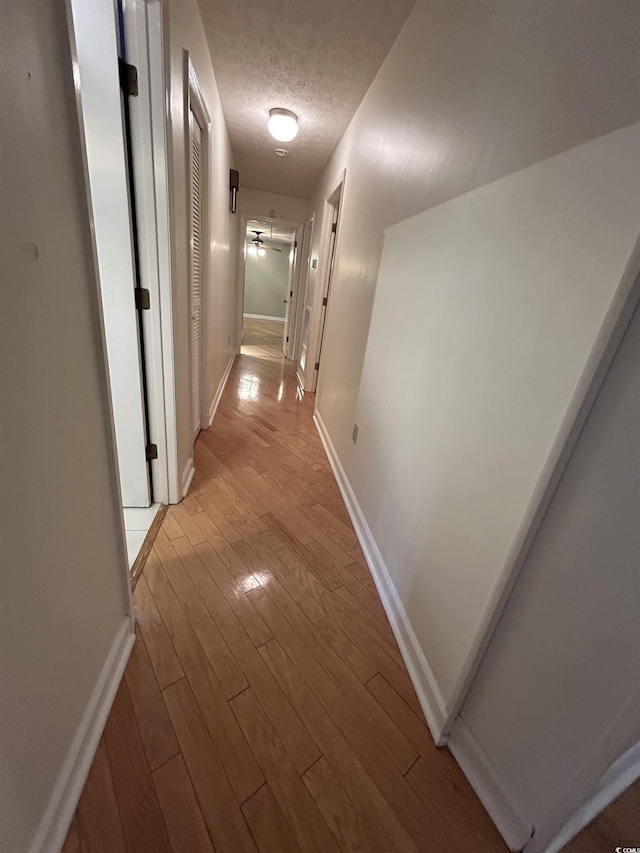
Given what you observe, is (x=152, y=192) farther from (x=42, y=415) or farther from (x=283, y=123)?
(x=283, y=123)

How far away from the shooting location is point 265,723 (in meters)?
0.95

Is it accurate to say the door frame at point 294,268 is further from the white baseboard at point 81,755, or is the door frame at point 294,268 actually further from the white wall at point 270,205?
the white baseboard at point 81,755

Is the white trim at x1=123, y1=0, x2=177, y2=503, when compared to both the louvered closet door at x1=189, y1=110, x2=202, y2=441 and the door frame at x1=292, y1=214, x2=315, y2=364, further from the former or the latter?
the door frame at x1=292, y1=214, x2=315, y2=364

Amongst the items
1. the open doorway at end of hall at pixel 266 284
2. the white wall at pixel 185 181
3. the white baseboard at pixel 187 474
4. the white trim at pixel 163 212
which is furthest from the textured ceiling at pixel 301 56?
the open doorway at end of hall at pixel 266 284

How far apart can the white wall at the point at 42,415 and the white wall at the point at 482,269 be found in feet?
3.26

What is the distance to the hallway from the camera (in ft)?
2.53

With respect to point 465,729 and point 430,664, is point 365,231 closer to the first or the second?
point 430,664

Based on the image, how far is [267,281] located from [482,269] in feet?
33.0

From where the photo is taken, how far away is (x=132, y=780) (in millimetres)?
810

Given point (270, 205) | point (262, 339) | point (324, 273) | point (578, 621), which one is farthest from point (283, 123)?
point (262, 339)

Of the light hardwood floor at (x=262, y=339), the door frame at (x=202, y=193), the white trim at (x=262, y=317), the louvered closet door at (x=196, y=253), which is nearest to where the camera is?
the door frame at (x=202, y=193)

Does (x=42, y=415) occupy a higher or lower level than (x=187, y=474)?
higher

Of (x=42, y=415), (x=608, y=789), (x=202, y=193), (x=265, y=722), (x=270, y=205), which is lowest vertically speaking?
(x=265, y=722)

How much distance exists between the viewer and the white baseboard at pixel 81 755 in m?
0.67
